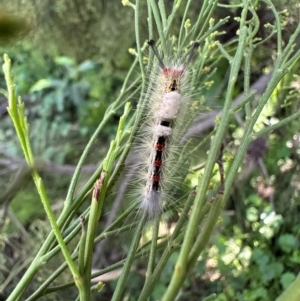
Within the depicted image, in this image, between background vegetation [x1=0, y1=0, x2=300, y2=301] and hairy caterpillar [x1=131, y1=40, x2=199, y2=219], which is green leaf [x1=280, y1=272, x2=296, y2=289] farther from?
hairy caterpillar [x1=131, y1=40, x2=199, y2=219]

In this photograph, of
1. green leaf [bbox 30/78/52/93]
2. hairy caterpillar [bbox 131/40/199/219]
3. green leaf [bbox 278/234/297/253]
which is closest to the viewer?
hairy caterpillar [bbox 131/40/199/219]

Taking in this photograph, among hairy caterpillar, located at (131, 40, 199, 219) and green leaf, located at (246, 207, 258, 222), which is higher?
hairy caterpillar, located at (131, 40, 199, 219)

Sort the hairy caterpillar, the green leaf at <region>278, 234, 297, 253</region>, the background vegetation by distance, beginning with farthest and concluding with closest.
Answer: the green leaf at <region>278, 234, 297, 253</region>
the background vegetation
the hairy caterpillar

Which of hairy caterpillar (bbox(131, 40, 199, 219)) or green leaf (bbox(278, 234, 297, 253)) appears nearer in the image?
hairy caterpillar (bbox(131, 40, 199, 219))

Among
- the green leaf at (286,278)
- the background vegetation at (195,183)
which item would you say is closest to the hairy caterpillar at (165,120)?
the background vegetation at (195,183)

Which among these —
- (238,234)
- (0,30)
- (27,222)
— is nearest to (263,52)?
(238,234)

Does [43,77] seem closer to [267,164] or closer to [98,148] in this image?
[98,148]

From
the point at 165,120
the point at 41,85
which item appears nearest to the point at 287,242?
the point at 165,120

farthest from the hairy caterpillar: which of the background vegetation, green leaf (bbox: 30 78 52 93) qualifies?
green leaf (bbox: 30 78 52 93)
